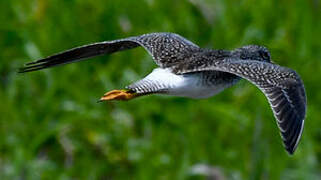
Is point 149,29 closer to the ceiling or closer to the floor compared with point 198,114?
closer to the ceiling

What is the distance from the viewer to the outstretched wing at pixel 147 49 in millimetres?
10773

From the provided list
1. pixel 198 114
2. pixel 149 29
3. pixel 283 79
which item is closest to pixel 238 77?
pixel 283 79

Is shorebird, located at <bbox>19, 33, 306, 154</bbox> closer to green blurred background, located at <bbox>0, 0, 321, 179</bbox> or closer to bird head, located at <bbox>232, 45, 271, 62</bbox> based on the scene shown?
bird head, located at <bbox>232, 45, 271, 62</bbox>

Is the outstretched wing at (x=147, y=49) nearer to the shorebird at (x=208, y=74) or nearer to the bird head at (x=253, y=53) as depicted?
the shorebird at (x=208, y=74)

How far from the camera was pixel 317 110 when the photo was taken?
43.8 ft

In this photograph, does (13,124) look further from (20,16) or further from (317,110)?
(317,110)

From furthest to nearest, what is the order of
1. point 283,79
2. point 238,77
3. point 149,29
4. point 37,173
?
1. point 149,29
2. point 37,173
3. point 238,77
4. point 283,79

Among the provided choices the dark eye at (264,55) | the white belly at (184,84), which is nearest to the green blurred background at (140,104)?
the dark eye at (264,55)

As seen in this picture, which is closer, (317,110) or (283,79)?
(283,79)

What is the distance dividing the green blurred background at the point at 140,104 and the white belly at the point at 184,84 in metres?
2.11

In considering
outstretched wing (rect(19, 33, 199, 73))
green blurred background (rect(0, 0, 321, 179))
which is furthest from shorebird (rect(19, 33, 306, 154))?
green blurred background (rect(0, 0, 321, 179))

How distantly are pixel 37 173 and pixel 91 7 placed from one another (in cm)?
222

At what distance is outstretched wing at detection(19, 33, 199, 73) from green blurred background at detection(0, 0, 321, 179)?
69.4 inches

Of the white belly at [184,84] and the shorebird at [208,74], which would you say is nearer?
the shorebird at [208,74]
